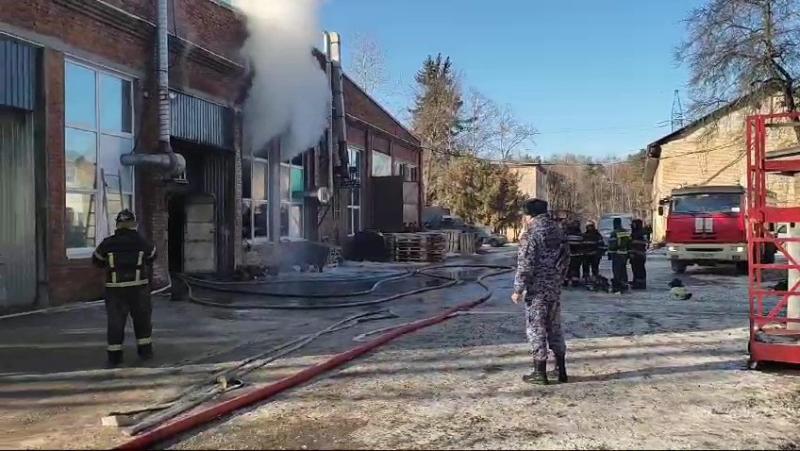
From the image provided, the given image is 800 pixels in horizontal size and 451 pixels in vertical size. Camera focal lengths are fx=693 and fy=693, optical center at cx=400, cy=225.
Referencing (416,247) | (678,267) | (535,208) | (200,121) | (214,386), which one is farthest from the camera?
(416,247)

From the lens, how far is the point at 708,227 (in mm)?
17641

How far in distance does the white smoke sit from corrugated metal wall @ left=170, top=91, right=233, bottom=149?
108 cm

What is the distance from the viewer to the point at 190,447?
4473 millimetres

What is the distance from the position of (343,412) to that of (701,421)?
260 centimetres

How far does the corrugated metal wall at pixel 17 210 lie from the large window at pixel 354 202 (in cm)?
1504

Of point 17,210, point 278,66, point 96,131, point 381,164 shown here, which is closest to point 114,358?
point 17,210

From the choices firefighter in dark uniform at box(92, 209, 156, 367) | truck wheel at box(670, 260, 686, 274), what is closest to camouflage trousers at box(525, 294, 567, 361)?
firefighter in dark uniform at box(92, 209, 156, 367)

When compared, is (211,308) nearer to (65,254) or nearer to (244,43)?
(65,254)

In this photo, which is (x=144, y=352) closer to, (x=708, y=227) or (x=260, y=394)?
(x=260, y=394)

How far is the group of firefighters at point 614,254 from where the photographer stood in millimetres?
13688

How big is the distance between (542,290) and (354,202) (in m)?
20.5

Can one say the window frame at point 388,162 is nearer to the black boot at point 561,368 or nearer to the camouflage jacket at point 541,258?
the camouflage jacket at point 541,258

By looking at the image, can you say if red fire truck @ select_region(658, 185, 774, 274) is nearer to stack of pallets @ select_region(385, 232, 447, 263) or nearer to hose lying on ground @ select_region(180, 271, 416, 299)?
hose lying on ground @ select_region(180, 271, 416, 299)

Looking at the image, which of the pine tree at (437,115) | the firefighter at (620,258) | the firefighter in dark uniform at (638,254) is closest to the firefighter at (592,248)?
the firefighter at (620,258)
